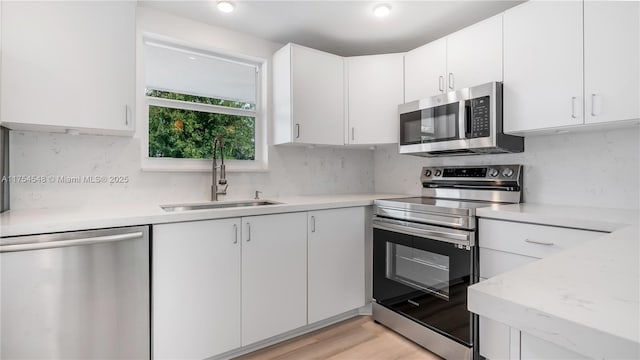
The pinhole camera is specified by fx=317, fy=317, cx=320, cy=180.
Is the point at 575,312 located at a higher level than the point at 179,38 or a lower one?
lower

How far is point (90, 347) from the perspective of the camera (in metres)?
1.46

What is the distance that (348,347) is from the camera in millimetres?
2039

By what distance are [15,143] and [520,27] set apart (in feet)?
9.65

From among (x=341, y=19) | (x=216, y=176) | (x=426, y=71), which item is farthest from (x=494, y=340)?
(x=341, y=19)

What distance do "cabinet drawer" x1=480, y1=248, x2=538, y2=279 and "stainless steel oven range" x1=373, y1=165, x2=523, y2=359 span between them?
0.15ft

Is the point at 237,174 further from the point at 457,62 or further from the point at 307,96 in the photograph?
the point at 457,62

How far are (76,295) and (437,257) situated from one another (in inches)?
75.6

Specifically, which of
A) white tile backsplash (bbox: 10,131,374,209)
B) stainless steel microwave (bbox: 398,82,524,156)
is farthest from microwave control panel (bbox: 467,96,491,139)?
white tile backsplash (bbox: 10,131,374,209)

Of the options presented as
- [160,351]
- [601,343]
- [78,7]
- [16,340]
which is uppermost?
[78,7]

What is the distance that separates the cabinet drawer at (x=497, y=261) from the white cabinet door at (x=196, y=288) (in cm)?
141

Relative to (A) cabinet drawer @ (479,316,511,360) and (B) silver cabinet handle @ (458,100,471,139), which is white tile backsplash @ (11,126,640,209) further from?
(A) cabinet drawer @ (479,316,511,360)

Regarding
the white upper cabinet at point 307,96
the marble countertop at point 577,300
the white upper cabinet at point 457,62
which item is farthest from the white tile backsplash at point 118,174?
the marble countertop at point 577,300

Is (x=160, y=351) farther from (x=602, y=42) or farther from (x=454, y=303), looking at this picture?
(x=602, y=42)

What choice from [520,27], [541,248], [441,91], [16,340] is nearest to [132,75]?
[16,340]
